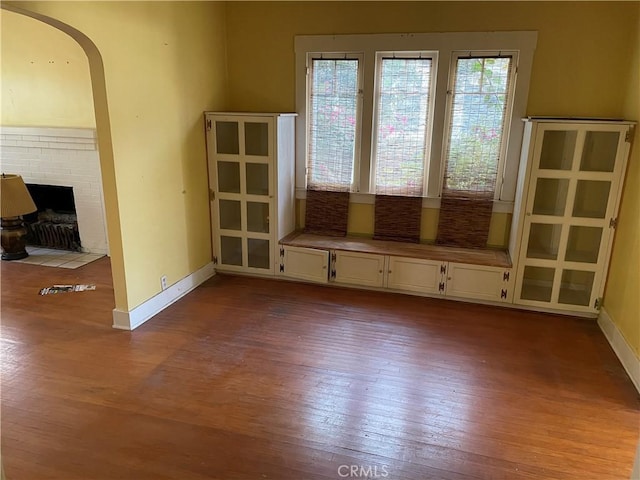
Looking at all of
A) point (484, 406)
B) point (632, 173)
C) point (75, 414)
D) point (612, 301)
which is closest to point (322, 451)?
point (484, 406)

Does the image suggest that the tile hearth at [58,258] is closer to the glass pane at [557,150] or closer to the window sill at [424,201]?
the window sill at [424,201]

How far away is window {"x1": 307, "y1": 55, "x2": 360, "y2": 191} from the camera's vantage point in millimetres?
4316

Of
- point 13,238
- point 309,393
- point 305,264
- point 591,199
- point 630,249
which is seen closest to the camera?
point 309,393

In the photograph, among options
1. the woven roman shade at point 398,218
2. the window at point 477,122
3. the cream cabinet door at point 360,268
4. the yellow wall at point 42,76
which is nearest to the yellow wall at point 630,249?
the window at point 477,122

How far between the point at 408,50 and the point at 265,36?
139cm

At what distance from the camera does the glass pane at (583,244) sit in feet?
12.1

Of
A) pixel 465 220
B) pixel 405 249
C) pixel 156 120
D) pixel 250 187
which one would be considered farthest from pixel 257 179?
pixel 465 220

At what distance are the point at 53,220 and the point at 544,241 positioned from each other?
5.33m

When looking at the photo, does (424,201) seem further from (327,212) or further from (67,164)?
(67,164)

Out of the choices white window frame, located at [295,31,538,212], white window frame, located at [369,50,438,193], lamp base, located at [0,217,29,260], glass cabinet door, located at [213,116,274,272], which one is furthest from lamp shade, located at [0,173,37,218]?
white window frame, located at [369,50,438,193]

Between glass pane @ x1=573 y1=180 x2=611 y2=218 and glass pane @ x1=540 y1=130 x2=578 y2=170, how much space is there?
0.20 metres

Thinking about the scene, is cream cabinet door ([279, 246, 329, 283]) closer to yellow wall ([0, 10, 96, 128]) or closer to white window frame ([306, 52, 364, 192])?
white window frame ([306, 52, 364, 192])

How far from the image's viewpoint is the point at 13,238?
500 cm

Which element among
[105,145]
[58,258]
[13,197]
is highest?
[105,145]
